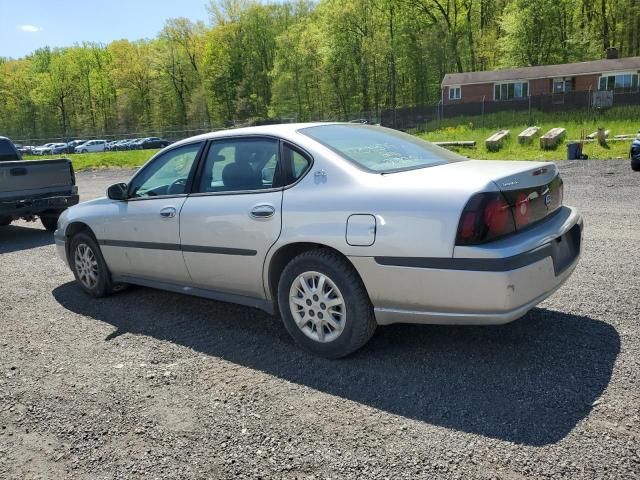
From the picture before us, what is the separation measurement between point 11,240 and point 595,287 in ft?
30.6

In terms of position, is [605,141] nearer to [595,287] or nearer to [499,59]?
[595,287]

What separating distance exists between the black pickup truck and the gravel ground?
181 inches

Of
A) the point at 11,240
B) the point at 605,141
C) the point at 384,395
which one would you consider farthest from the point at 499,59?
the point at 384,395

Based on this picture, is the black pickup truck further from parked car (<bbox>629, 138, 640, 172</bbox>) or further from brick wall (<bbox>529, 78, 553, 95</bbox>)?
brick wall (<bbox>529, 78, 553, 95</bbox>)

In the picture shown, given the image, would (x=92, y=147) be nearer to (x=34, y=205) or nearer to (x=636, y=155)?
(x=34, y=205)

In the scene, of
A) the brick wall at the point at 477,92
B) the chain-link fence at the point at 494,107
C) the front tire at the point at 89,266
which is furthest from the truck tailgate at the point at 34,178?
the brick wall at the point at 477,92

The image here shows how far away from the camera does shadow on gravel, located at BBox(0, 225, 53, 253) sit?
8.91 metres

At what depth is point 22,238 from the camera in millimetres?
9773

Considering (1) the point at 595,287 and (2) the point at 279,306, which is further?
(1) the point at 595,287

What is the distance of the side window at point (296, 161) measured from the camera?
380cm

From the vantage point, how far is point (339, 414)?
3.06 metres

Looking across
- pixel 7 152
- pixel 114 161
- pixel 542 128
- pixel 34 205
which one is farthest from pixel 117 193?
pixel 114 161

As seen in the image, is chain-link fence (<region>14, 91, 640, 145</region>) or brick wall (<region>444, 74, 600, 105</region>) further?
brick wall (<region>444, 74, 600, 105</region>)

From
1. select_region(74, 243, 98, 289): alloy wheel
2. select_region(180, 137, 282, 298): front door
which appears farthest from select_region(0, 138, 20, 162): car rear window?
select_region(180, 137, 282, 298): front door
